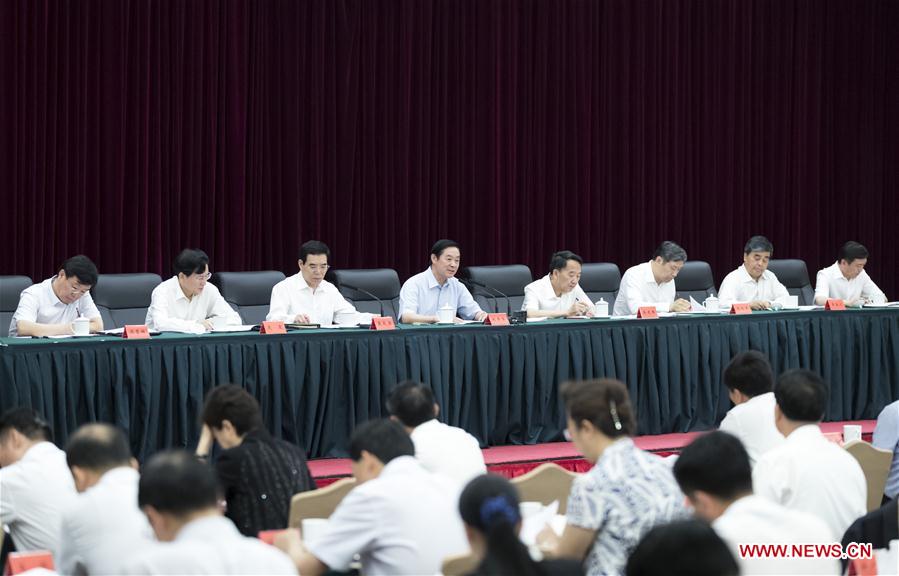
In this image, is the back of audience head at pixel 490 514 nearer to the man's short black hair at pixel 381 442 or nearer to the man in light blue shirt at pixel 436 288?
the man's short black hair at pixel 381 442

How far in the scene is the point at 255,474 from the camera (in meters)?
2.93

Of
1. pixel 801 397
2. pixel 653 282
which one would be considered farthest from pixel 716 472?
pixel 653 282

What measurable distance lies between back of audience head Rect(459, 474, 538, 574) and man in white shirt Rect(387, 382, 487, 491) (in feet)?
3.65

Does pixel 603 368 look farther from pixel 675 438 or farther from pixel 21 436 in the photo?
pixel 21 436

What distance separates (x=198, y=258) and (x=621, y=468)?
352cm

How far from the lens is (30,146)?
22.3 feet

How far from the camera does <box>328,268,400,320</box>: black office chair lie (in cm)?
630

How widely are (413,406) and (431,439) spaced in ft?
0.35

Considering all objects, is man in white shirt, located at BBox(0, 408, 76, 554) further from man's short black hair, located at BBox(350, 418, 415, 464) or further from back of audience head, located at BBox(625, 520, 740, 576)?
back of audience head, located at BBox(625, 520, 740, 576)

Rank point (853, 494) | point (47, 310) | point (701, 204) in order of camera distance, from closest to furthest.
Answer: point (853, 494) < point (47, 310) < point (701, 204)

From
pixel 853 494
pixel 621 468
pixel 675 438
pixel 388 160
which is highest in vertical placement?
pixel 388 160

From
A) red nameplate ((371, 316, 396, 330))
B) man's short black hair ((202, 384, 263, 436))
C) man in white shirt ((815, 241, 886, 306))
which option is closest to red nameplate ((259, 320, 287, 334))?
red nameplate ((371, 316, 396, 330))

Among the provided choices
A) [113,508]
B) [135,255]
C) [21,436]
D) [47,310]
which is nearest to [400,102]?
[135,255]

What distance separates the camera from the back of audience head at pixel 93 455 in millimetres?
2547
